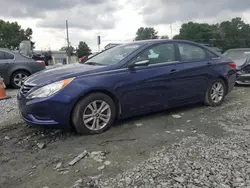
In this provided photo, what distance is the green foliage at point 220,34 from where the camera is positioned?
7275 centimetres

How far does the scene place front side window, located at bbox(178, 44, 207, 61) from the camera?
519cm

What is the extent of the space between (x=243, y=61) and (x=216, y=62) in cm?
411

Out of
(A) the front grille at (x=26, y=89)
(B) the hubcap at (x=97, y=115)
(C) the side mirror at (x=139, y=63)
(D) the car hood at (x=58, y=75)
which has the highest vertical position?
(C) the side mirror at (x=139, y=63)

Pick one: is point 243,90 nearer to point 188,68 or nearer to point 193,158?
point 188,68

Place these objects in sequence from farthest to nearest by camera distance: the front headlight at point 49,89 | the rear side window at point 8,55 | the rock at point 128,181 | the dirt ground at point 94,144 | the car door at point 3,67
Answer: the rear side window at point 8,55
the car door at point 3,67
the front headlight at point 49,89
the dirt ground at point 94,144
the rock at point 128,181

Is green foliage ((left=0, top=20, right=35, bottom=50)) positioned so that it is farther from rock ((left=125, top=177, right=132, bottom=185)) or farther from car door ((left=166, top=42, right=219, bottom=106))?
rock ((left=125, top=177, right=132, bottom=185))

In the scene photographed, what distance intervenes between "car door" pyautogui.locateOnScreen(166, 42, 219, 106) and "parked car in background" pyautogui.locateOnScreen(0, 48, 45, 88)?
19.2 ft

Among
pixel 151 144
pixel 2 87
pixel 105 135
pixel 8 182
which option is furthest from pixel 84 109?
pixel 2 87

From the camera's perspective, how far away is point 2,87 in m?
7.16

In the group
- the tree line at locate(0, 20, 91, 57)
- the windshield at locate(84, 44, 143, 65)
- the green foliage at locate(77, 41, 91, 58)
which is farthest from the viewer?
the green foliage at locate(77, 41, 91, 58)

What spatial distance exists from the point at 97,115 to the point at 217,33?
78114 millimetres

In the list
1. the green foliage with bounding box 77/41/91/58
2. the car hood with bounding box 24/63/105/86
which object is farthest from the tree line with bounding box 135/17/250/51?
the car hood with bounding box 24/63/105/86

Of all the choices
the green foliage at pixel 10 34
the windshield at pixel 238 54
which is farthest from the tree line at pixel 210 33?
the windshield at pixel 238 54

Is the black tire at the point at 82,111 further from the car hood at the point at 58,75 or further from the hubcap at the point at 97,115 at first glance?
the car hood at the point at 58,75
